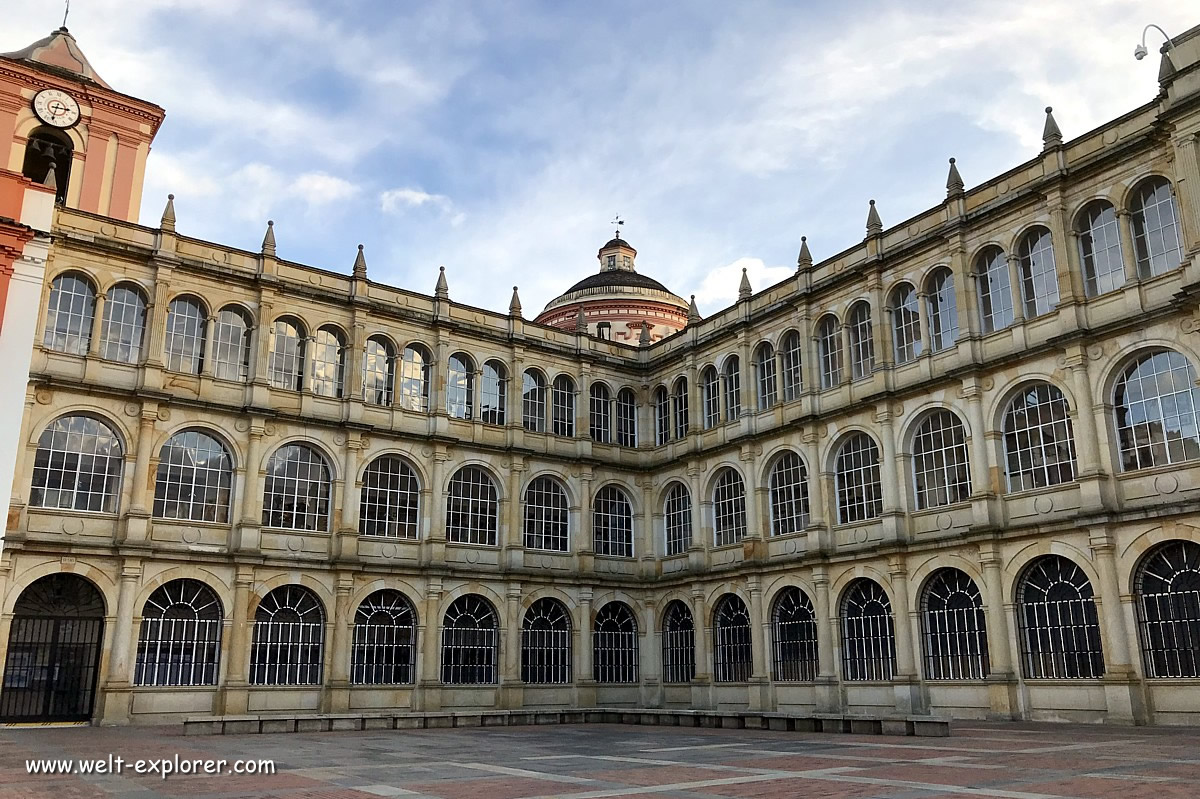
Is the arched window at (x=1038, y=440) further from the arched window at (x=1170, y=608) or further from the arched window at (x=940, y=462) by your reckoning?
the arched window at (x=1170, y=608)

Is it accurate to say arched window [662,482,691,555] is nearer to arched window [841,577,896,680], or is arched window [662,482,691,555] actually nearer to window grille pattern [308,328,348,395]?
arched window [841,577,896,680]

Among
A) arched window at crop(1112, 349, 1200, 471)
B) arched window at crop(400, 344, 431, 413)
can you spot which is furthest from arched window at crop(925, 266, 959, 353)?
arched window at crop(400, 344, 431, 413)

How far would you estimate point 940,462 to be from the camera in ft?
96.5

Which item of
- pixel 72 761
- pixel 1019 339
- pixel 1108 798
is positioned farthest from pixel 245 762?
pixel 1019 339

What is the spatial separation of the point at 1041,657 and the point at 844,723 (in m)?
6.88

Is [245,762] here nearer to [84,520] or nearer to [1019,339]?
[84,520]

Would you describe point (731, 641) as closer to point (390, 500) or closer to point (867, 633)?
point (867, 633)

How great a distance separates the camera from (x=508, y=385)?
Answer: 37656mm

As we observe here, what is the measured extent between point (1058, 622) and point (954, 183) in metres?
13.3

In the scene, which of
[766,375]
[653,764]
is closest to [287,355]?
[766,375]

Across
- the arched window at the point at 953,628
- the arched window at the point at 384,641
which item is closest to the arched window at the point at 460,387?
the arched window at the point at 384,641

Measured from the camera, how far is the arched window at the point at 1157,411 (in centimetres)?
2358

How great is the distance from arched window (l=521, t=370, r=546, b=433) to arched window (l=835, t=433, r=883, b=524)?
11.8m

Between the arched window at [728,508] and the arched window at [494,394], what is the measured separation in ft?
28.0
